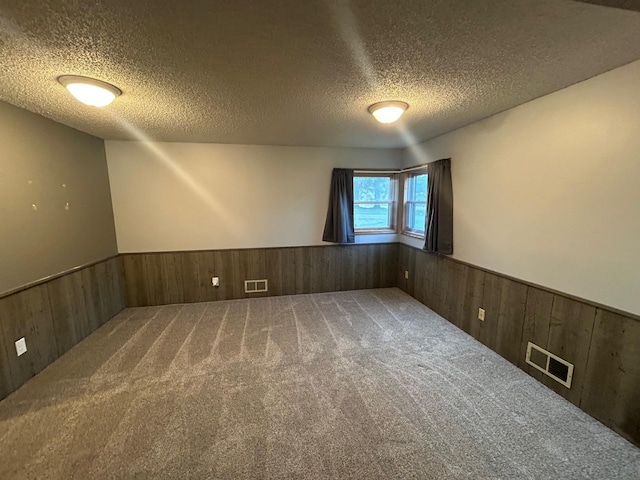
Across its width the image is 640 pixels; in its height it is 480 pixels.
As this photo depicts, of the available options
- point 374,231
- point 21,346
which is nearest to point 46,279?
point 21,346

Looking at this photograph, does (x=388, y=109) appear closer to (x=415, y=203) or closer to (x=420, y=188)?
(x=420, y=188)

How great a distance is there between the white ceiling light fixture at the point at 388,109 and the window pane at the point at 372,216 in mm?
2066

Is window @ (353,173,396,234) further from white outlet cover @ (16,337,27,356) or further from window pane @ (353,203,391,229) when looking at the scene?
white outlet cover @ (16,337,27,356)

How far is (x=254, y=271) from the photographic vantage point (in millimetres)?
4160

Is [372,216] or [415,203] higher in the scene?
[415,203]

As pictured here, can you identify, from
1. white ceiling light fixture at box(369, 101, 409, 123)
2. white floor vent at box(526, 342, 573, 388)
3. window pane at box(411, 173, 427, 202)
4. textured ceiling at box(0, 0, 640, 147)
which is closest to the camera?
textured ceiling at box(0, 0, 640, 147)

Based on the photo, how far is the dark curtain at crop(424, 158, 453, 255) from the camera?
3.28 meters

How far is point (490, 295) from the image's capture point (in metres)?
2.76

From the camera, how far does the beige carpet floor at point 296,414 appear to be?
1.53 meters

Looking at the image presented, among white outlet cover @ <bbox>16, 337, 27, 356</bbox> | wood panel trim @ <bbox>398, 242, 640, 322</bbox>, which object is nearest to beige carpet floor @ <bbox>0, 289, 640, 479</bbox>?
white outlet cover @ <bbox>16, 337, 27, 356</bbox>

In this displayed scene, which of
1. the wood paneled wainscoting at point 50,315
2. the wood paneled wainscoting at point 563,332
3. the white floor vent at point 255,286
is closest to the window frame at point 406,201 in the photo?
the wood paneled wainscoting at point 563,332

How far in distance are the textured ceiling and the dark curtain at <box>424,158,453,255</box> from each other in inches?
33.7

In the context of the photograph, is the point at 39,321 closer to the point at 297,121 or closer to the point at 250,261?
the point at 250,261

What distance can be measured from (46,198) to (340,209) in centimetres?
330
